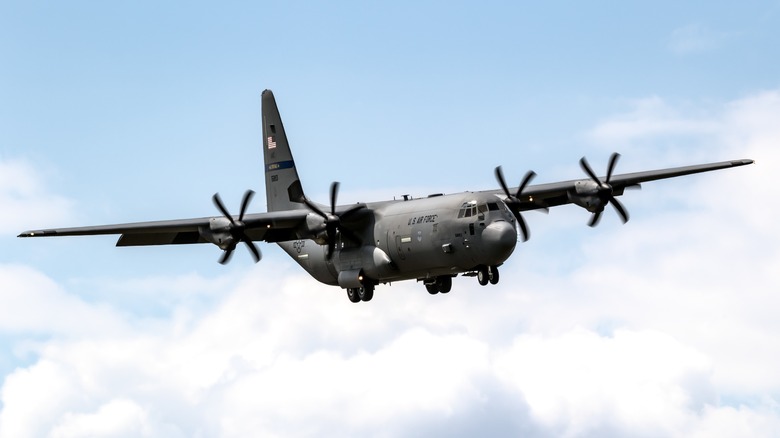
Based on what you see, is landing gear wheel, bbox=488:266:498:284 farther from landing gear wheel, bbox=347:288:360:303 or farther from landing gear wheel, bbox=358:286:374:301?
landing gear wheel, bbox=347:288:360:303

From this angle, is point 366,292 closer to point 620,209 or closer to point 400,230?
point 400,230

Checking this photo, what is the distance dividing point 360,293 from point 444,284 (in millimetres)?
3304

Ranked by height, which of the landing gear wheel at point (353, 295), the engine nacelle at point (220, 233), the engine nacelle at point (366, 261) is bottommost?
the landing gear wheel at point (353, 295)

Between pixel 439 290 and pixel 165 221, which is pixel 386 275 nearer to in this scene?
pixel 439 290

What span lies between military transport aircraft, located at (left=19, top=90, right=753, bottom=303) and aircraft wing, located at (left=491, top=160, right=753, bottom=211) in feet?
0.13

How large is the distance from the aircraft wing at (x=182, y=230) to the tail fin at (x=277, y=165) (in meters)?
5.46

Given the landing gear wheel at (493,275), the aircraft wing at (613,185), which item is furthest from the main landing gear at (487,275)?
the aircraft wing at (613,185)

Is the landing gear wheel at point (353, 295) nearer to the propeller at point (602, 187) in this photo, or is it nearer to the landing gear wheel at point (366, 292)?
the landing gear wheel at point (366, 292)

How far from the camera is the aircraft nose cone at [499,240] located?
44.3 metres

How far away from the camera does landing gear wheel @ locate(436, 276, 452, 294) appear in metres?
49.7

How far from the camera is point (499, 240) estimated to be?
145 ft

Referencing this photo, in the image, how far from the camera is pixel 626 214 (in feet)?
161

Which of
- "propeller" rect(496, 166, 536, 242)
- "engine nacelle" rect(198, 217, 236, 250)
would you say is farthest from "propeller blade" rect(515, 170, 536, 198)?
"engine nacelle" rect(198, 217, 236, 250)

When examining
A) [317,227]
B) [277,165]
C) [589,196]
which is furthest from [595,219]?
[277,165]
